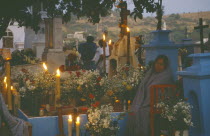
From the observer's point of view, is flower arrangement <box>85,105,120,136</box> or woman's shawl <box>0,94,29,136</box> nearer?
woman's shawl <box>0,94,29,136</box>

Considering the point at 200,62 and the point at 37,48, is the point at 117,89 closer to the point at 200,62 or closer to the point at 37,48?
the point at 200,62

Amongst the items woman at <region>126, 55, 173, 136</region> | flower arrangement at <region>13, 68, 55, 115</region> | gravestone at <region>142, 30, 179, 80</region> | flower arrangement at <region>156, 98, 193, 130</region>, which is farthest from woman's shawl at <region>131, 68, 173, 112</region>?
gravestone at <region>142, 30, 179, 80</region>

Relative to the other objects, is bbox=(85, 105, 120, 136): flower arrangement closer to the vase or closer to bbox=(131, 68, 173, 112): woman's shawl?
bbox=(131, 68, 173, 112): woman's shawl

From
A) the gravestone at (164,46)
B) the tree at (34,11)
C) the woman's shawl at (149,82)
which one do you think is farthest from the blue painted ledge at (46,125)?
the gravestone at (164,46)

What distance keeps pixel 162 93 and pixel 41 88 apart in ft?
9.30

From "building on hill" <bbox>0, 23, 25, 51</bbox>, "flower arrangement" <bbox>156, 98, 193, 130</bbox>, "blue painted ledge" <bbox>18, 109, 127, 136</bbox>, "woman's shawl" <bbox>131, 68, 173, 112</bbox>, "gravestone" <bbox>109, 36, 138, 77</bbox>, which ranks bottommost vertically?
"blue painted ledge" <bbox>18, 109, 127, 136</bbox>

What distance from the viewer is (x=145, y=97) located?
6832mm

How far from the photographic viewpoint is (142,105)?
22.1 feet

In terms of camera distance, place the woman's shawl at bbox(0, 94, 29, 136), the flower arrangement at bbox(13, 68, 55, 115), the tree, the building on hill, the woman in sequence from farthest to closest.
→ 1. the building on hill
2. the flower arrangement at bbox(13, 68, 55, 115)
3. the tree
4. the woman
5. the woman's shawl at bbox(0, 94, 29, 136)

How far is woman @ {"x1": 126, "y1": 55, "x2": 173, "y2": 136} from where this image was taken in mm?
6648

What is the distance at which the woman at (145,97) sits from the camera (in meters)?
6.65

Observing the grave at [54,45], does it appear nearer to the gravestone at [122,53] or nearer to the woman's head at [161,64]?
the gravestone at [122,53]

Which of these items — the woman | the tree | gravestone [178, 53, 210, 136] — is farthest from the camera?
the tree

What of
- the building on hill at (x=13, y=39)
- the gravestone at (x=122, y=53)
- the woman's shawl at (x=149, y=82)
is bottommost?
the woman's shawl at (x=149, y=82)
